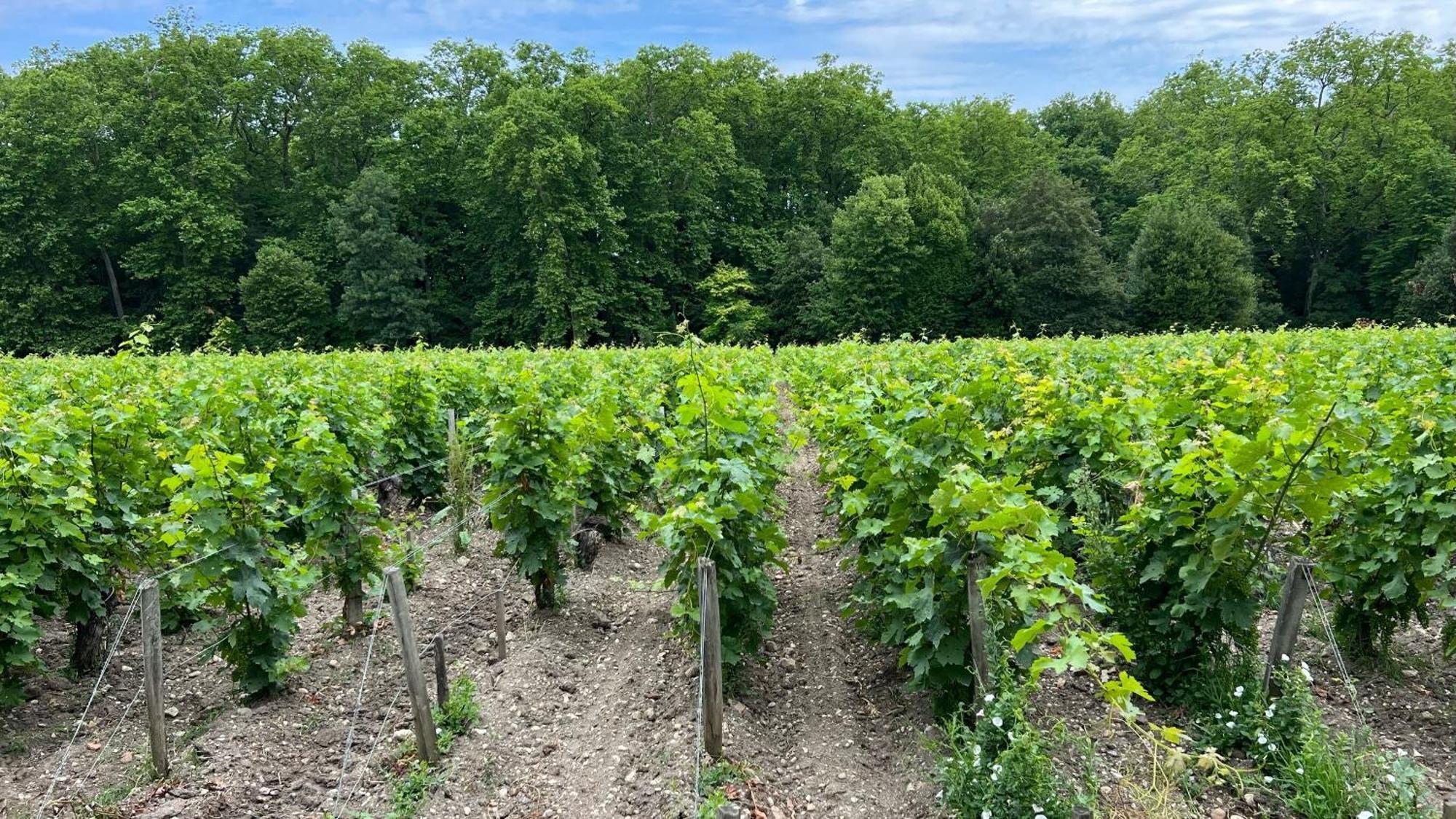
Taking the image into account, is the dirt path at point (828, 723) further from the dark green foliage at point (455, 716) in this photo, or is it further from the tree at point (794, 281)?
the tree at point (794, 281)

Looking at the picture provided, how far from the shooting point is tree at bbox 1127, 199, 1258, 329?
3931 cm

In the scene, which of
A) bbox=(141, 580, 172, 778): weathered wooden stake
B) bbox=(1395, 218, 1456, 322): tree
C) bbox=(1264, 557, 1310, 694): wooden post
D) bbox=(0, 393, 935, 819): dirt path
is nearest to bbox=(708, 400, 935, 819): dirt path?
bbox=(0, 393, 935, 819): dirt path

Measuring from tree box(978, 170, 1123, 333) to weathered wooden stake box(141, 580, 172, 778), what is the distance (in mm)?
40222

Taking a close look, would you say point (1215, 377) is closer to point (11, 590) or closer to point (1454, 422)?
point (1454, 422)

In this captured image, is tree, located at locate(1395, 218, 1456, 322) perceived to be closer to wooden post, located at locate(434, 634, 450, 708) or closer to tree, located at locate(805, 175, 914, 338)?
tree, located at locate(805, 175, 914, 338)

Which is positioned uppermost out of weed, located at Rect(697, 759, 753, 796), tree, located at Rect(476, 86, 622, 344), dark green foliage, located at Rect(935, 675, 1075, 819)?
tree, located at Rect(476, 86, 622, 344)

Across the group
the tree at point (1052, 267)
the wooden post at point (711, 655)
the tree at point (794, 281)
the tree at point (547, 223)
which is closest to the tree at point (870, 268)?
the tree at point (794, 281)

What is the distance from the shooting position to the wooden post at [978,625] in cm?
411

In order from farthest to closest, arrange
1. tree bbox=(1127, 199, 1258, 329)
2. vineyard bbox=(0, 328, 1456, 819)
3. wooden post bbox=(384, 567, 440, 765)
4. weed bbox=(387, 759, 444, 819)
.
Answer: tree bbox=(1127, 199, 1258, 329) → wooden post bbox=(384, 567, 440, 765) → weed bbox=(387, 759, 444, 819) → vineyard bbox=(0, 328, 1456, 819)

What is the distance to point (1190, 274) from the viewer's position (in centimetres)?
3947

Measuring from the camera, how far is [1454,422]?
462 cm

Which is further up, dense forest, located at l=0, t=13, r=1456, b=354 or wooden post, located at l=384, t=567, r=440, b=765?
dense forest, located at l=0, t=13, r=1456, b=354

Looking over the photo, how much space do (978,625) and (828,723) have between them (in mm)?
1572

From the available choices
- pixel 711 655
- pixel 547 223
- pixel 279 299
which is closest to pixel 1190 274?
pixel 547 223
